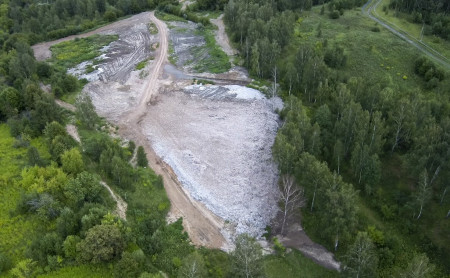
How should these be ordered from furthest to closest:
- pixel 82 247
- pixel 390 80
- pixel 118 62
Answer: pixel 118 62
pixel 390 80
pixel 82 247

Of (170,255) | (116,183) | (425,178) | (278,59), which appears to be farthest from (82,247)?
(278,59)

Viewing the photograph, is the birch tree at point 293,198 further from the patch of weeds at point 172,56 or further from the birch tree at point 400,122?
the patch of weeds at point 172,56

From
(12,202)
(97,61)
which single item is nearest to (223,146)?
(12,202)

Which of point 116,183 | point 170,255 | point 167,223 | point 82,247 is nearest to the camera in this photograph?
point 82,247

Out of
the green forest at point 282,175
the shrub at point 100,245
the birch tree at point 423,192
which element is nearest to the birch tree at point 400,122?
the green forest at point 282,175

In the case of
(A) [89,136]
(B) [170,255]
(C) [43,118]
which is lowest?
(B) [170,255]

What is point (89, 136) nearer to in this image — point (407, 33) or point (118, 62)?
point (118, 62)

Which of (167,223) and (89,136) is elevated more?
(89,136)

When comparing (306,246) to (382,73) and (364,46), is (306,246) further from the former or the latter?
(364,46)

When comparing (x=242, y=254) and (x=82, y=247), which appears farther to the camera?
(x=82, y=247)
